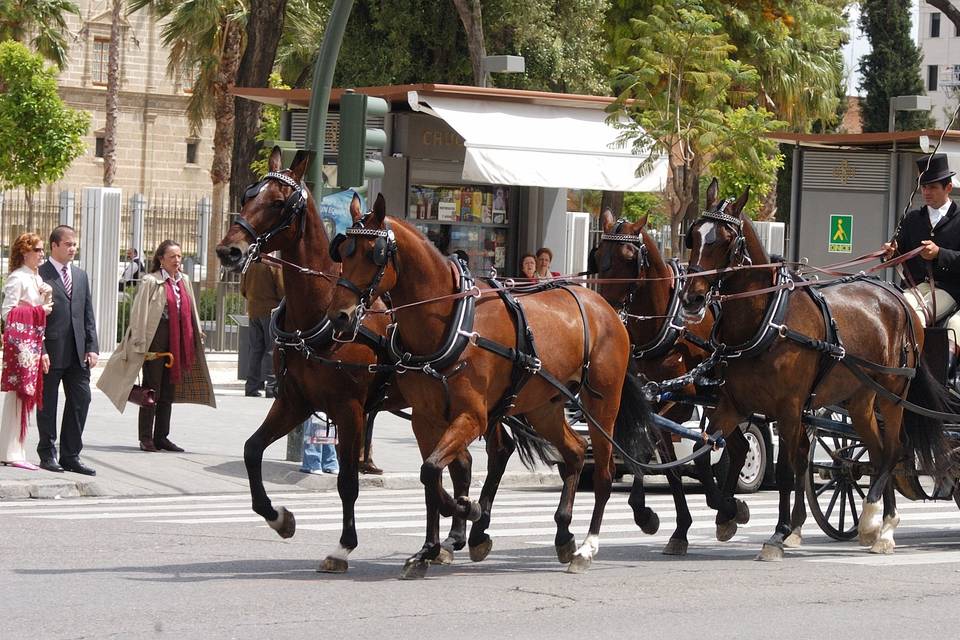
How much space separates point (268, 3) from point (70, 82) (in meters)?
36.2

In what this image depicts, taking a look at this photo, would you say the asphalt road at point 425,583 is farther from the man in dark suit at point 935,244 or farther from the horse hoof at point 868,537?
the man in dark suit at point 935,244

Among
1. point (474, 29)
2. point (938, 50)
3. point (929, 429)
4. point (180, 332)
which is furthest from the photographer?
point (938, 50)

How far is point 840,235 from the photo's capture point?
24.5 metres

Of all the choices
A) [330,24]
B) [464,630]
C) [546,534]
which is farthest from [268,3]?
[464,630]

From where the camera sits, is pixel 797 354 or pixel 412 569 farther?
pixel 797 354

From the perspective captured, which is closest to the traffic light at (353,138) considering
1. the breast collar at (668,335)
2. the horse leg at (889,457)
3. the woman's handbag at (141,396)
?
the woman's handbag at (141,396)

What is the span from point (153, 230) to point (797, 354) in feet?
48.3

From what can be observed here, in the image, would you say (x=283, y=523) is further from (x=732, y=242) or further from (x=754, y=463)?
(x=754, y=463)

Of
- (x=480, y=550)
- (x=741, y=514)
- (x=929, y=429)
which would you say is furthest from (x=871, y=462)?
(x=480, y=550)

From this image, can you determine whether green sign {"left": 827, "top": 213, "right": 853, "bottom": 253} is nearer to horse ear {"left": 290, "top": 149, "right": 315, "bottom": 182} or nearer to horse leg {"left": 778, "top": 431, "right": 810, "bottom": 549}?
horse leg {"left": 778, "top": 431, "right": 810, "bottom": 549}

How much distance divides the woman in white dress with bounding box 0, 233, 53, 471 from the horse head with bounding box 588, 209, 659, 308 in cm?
474

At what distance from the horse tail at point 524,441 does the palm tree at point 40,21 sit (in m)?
37.5

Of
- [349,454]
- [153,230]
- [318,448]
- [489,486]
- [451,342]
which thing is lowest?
[318,448]

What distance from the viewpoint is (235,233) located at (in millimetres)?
8711
